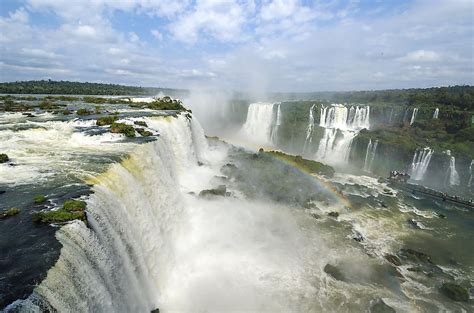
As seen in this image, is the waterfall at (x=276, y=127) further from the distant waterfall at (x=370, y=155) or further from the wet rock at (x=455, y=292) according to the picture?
the wet rock at (x=455, y=292)

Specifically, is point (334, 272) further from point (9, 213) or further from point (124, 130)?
point (124, 130)

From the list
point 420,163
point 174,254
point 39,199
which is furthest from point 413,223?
point 39,199

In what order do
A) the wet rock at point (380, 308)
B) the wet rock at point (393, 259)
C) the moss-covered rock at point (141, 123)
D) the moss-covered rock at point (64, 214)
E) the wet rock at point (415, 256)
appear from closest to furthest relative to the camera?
the moss-covered rock at point (64, 214), the wet rock at point (380, 308), the wet rock at point (393, 259), the wet rock at point (415, 256), the moss-covered rock at point (141, 123)

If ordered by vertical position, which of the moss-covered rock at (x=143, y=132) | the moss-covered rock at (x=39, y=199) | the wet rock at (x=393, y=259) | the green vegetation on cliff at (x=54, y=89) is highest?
the moss-covered rock at (x=143, y=132)

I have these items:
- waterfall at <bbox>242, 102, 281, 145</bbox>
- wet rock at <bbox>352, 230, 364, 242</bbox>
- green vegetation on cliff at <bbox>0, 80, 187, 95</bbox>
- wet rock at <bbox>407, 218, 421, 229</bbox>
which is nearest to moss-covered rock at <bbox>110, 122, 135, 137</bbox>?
wet rock at <bbox>352, 230, 364, 242</bbox>

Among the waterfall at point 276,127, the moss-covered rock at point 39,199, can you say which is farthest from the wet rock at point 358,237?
the waterfall at point 276,127

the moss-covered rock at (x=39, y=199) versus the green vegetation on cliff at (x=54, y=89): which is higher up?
the moss-covered rock at (x=39, y=199)

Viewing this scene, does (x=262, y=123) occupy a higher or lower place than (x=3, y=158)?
lower
